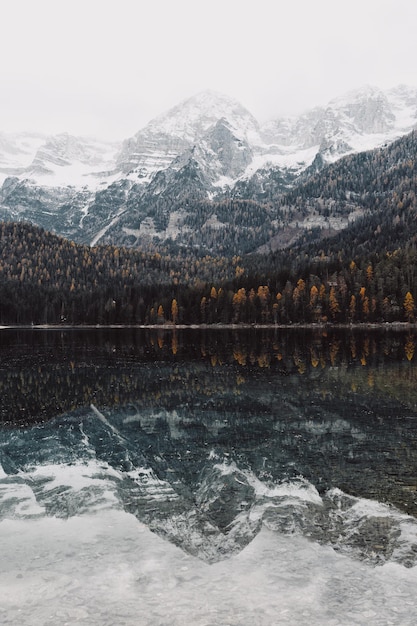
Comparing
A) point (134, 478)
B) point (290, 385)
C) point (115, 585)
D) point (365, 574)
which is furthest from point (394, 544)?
point (290, 385)

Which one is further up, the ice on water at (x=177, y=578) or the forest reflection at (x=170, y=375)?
the ice on water at (x=177, y=578)

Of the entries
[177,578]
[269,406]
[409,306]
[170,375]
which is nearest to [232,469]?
[177,578]

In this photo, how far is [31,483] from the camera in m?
21.0

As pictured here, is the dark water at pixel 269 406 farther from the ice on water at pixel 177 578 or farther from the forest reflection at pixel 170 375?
the ice on water at pixel 177 578

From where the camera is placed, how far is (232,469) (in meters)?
21.8

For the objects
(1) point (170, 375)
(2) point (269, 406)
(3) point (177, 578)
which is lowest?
(1) point (170, 375)

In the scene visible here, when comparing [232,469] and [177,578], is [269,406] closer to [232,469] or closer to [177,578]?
Result: [232,469]

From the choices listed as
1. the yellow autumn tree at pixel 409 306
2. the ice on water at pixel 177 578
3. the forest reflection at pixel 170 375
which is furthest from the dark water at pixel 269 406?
the yellow autumn tree at pixel 409 306

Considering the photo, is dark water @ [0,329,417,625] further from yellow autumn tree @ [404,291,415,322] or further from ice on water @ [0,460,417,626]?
yellow autumn tree @ [404,291,415,322]

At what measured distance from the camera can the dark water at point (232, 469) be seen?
13.7 m

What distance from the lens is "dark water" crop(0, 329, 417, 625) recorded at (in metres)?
13.7

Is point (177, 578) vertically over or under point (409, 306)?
under

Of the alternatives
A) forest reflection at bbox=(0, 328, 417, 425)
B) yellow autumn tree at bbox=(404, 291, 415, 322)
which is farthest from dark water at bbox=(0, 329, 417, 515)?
yellow autumn tree at bbox=(404, 291, 415, 322)

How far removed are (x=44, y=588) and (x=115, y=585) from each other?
1.73m
